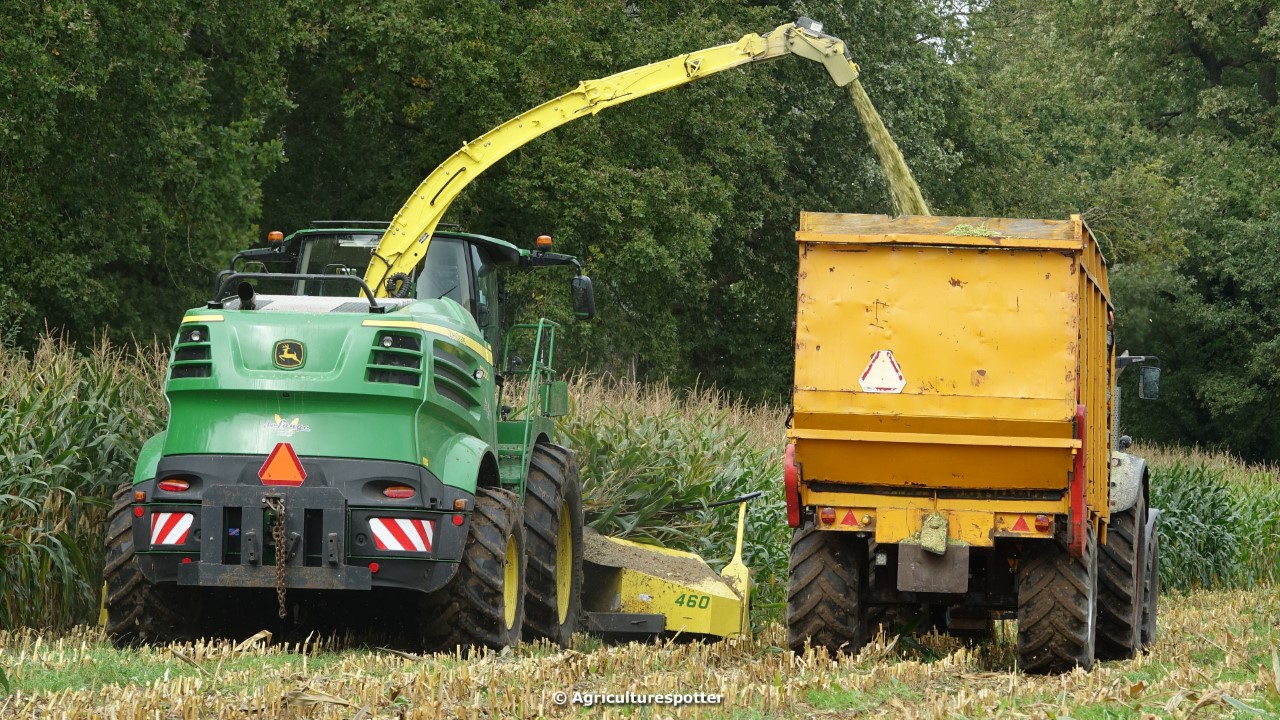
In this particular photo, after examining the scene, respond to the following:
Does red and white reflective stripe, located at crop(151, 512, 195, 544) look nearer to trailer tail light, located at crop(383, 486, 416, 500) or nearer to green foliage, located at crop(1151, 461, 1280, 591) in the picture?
trailer tail light, located at crop(383, 486, 416, 500)

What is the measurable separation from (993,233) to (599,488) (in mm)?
5297

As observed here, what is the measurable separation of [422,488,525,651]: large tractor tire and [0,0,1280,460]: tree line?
11.4 metres

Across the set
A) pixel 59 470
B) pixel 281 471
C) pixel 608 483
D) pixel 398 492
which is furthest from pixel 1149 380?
pixel 59 470

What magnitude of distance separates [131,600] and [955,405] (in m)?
4.64

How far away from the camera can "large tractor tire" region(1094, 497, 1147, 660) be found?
10406 millimetres

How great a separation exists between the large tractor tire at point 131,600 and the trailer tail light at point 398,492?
1.32 metres

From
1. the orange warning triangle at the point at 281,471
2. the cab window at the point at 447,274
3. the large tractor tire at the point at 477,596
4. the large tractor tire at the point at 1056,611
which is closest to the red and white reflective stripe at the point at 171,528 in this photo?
the orange warning triangle at the point at 281,471

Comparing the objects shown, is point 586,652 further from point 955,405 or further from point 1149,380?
point 1149,380

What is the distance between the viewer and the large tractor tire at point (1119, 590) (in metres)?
10.4

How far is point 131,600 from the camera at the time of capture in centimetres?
914

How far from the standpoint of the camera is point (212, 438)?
354 inches

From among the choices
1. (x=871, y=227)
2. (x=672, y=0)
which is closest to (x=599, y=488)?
(x=871, y=227)

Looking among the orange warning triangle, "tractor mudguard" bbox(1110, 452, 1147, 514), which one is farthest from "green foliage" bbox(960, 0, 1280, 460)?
the orange warning triangle

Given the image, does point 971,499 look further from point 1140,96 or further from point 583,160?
Answer: point 1140,96
